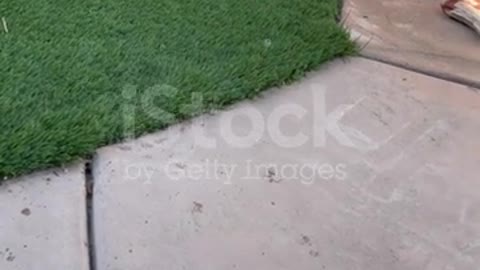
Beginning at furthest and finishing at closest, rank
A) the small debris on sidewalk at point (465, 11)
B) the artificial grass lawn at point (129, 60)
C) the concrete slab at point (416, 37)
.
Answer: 1. the small debris on sidewalk at point (465, 11)
2. the concrete slab at point (416, 37)
3. the artificial grass lawn at point (129, 60)

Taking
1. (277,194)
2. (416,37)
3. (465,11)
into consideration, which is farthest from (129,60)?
(465,11)

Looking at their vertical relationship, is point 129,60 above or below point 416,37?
below

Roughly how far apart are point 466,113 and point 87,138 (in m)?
1.07

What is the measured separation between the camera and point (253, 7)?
93.1 inches

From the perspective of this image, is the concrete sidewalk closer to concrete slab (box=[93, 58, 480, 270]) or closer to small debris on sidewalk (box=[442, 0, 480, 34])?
concrete slab (box=[93, 58, 480, 270])

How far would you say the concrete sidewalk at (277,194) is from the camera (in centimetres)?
158

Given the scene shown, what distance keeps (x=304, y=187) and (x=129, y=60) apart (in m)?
0.64

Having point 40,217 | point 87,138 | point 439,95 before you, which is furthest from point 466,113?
point 40,217

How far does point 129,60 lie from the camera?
2051 millimetres

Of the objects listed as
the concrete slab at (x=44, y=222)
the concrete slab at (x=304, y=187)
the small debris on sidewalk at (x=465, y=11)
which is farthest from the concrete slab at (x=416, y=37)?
the concrete slab at (x=44, y=222)

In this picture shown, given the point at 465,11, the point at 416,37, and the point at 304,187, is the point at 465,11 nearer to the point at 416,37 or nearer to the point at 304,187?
the point at 416,37

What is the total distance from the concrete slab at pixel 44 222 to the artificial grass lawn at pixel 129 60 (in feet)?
0.15

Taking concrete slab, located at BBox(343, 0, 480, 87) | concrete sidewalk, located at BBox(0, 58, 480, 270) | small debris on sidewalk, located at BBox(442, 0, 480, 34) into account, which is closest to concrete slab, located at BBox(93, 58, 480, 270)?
concrete sidewalk, located at BBox(0, 58, 480, 270)

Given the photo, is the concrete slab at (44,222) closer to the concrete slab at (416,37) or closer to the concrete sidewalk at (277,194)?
the concrete sidewalk at (277,194)
